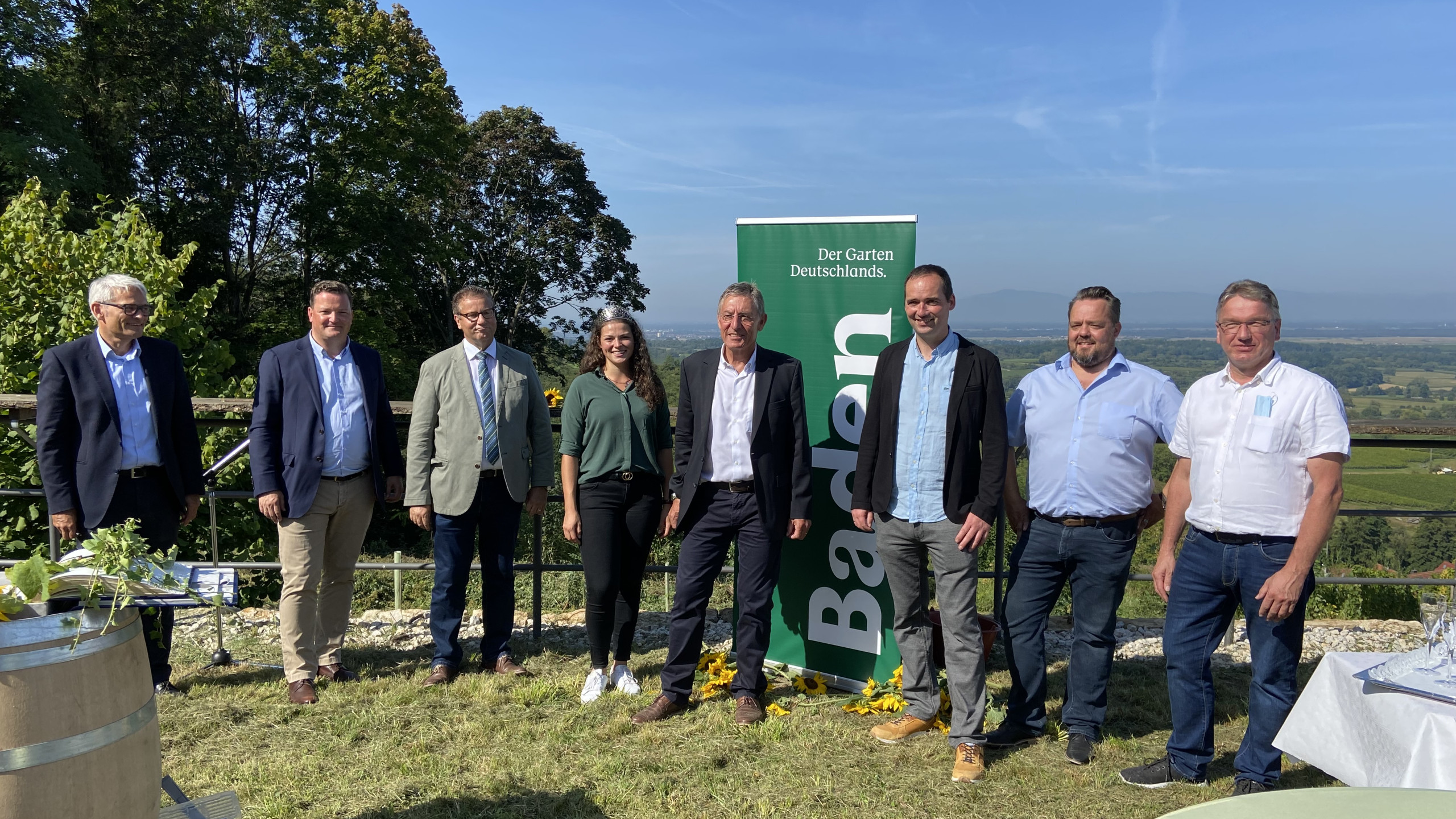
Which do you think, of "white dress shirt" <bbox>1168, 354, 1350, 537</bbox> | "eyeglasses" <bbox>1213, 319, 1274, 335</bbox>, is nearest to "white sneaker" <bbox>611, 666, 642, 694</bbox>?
"white dress shirt" <bbox>1168, 354, 1350, 537</bbox>

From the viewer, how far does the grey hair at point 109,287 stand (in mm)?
3537

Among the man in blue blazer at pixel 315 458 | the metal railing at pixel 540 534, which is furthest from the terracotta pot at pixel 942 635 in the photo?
the man in blue blazer at pixel 315 458

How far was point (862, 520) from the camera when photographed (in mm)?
3461

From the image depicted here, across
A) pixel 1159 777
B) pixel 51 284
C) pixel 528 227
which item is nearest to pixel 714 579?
pixel 1159 777

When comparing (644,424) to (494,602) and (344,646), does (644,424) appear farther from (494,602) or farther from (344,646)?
(344,646)

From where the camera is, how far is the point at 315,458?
12.5 feet

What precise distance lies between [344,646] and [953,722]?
3.08 meters

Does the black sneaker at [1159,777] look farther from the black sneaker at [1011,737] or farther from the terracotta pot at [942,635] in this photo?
the terracotta pot at [942,635]

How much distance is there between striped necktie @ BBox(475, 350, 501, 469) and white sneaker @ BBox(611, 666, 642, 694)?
3.58 ft

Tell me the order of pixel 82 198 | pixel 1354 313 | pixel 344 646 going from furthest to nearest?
pixel 1354 313 → pixel 82 198 → pixel 344 646

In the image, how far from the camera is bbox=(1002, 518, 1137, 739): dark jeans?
10.6 ft

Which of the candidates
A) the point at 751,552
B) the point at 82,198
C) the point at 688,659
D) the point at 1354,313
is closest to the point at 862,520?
the point at 751,552

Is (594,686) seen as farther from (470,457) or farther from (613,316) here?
(613,316)

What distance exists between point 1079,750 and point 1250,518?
1110 millimetres
